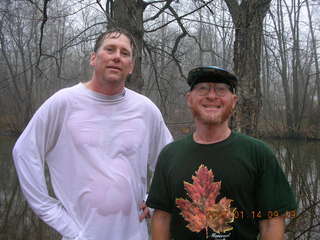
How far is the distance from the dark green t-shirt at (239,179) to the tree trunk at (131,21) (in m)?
2.37

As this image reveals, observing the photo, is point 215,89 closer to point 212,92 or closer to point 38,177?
point 212,92

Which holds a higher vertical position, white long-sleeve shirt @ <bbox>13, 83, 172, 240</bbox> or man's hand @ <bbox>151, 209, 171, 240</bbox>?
white long-sleeve shirt @ <bbox>13, 83, 172, 240</bbox>

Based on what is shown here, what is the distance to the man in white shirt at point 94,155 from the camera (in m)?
2.09

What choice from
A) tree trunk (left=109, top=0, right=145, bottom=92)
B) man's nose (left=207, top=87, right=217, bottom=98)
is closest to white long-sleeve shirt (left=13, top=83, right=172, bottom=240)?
man's nose (left=207, top=87, right=217, bottom=98)

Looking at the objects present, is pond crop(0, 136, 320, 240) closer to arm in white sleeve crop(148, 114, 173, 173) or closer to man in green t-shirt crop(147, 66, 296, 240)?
arm in white sleeve crop(148, 114, 173, 173)

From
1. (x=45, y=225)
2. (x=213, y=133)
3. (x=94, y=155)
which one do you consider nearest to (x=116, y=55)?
(x=94, y=155)

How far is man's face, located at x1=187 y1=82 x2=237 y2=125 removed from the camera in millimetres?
1803

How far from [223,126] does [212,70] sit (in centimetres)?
30

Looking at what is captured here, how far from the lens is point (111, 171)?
83.1 inches

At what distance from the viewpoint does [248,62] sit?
316 centimetres

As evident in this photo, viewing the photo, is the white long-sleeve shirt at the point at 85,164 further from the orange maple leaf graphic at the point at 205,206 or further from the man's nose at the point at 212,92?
the man's nose at the point at 212,92

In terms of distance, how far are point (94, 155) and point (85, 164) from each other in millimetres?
75

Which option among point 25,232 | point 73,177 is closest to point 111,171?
point 73,177

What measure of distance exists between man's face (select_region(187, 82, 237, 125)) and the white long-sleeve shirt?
537 mm
